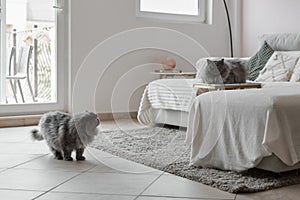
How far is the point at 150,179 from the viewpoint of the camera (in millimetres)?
2400

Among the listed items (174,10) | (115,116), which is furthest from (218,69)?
(174,10)

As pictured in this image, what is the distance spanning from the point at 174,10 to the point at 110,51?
1.07m

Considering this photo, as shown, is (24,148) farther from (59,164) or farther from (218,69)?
(218,69)

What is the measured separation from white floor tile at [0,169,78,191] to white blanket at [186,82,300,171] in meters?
0.76

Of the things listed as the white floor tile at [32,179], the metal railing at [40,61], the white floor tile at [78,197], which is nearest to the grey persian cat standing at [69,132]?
the white floor tile at [32,179]

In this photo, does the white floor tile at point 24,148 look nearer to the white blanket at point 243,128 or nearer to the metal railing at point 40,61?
the white blanket at point 243,128

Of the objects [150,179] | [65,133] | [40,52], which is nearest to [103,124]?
[40,52]

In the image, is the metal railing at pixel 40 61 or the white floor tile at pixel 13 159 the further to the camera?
the metal railing at pixel 40 61

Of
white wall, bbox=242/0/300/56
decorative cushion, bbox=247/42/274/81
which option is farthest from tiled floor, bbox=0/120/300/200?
white wall, bbox=242/0/300/56

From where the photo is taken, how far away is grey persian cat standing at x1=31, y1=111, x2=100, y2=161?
279 centimetres

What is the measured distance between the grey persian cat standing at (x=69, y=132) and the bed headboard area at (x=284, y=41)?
2416 millimetres

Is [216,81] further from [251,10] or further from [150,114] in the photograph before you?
[251,10]

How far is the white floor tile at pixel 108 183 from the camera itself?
2.15 meters

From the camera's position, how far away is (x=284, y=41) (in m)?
4.53
